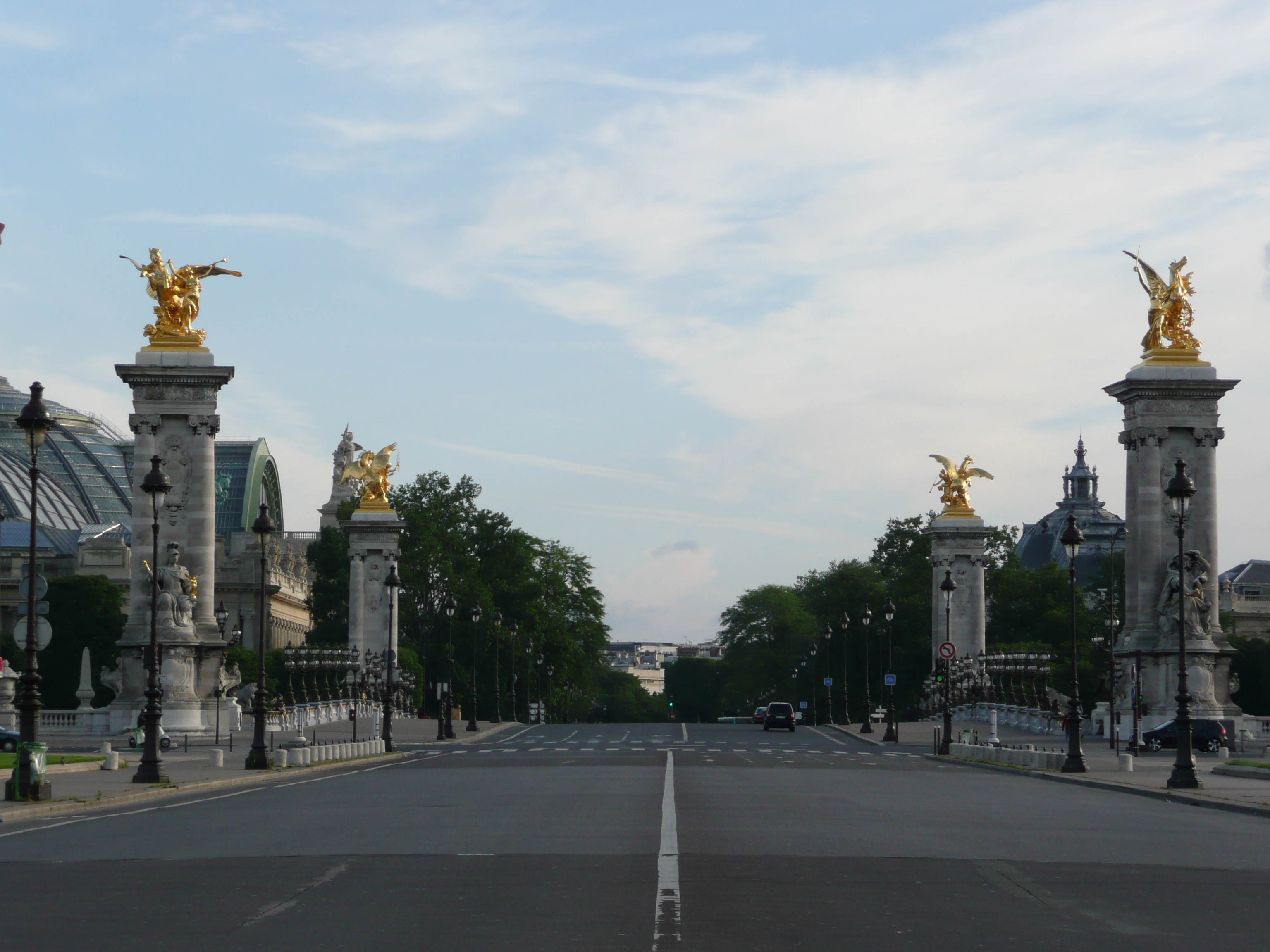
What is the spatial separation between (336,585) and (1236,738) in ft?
236

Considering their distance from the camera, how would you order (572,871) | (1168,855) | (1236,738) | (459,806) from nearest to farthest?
(572,871)
(1168,855)
(459,806)
(1236,738)

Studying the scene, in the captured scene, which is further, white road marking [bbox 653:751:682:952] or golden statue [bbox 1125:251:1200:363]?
golden statue [bbox 1125:251:1200:363]

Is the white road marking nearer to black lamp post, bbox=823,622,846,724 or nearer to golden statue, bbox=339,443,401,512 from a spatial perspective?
golden statue, bbox=339,443,401,512

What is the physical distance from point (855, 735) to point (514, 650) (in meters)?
45.8

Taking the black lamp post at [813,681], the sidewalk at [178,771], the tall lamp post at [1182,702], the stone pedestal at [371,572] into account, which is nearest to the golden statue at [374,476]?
the stone pedestal at [371,572]

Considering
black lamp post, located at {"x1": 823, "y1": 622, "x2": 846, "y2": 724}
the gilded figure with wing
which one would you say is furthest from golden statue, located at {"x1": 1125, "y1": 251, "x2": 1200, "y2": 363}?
black lamp post, located at {"x1": 823, "y1": 622, "x2": 846, "y2": 724}

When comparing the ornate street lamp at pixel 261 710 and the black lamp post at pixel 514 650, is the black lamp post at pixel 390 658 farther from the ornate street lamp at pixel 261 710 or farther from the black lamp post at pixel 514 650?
the black lamp post at pixel 514 650

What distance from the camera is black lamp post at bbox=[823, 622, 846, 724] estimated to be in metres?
124

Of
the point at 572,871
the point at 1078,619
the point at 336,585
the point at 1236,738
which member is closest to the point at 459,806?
the point at 572,871

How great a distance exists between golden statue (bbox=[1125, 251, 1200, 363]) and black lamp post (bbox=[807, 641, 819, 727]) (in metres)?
46.7

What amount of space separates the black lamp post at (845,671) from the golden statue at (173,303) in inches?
1814

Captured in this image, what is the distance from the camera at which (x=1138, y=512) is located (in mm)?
67375

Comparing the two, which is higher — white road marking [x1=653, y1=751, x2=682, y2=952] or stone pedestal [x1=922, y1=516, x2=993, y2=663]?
stone pedestal [x1=922, y1=516, x2=993, y2=663]

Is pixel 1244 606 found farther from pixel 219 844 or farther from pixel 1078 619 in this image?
pixel 219 844
